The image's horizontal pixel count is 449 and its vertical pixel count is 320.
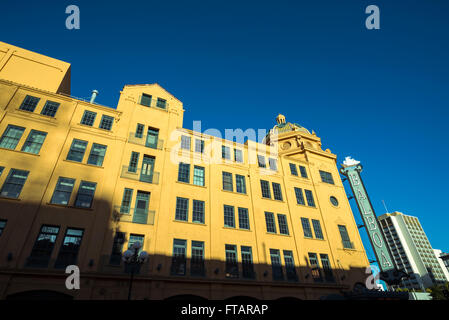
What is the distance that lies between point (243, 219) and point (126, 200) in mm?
10624

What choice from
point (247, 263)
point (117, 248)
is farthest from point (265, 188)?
point (117, 248)

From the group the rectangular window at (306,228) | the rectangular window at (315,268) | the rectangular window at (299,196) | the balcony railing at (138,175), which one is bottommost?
the rectangular window at (315,268)

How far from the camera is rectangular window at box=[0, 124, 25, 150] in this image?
1955 centimetres

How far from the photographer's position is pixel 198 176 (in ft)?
82.8

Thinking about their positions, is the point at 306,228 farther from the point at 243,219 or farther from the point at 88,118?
the point at 88,118

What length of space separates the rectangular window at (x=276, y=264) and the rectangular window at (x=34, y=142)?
21441mm

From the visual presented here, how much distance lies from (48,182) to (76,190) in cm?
191

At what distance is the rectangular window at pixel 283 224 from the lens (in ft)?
83.9

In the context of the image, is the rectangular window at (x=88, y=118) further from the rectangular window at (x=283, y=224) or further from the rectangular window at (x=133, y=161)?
the rectangular window at (x=283, y=224)

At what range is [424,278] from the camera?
145625 millimetres

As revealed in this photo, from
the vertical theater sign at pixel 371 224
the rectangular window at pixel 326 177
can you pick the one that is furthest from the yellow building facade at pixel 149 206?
the vertical theater sign at pixel 371 224

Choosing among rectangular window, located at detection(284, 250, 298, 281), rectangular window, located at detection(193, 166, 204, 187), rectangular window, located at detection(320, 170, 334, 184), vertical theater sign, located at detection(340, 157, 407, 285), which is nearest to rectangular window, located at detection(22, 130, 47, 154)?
rectangular window, located at detection(193, 166, 204, 187)

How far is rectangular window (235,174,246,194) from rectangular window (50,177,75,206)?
14.6 metres

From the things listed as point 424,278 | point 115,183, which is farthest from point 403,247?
point 115,183
